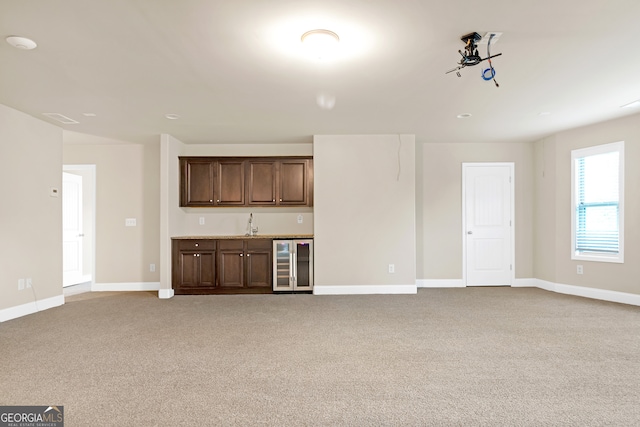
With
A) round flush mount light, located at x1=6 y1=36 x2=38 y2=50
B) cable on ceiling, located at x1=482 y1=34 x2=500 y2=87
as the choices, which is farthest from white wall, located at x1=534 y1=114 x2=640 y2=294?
round flush mount light, located at x1=6 y1=36 x2=38 y2=50

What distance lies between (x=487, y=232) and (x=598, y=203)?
1.62m

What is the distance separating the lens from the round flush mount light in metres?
2.59

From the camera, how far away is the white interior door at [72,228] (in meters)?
6.68

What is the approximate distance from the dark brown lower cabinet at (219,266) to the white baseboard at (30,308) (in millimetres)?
1609

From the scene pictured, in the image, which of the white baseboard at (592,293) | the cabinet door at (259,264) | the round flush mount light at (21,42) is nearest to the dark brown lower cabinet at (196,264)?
the cabinet door at (259,264)

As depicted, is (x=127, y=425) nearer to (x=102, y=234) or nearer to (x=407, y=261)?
(x=407, y=261)

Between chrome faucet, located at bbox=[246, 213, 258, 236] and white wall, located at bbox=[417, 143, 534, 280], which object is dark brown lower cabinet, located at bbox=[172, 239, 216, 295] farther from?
white wall, located at bbox=[417, 143, 534, 280]

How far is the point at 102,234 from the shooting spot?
20.5 feet

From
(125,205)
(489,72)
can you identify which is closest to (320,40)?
(489,72)

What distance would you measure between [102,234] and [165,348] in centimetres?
402

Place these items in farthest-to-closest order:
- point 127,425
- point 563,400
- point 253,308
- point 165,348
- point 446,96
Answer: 1. point 253,308
2. point 446,96
3. point 165,348
4. point 563,400
5. point 127,425

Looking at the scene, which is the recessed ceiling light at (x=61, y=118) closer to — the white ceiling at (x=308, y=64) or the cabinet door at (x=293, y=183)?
the white ceiling at (x=308, y=64)

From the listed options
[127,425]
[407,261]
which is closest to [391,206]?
[407,261]

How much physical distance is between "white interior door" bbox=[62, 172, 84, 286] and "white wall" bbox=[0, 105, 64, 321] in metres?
1.93
